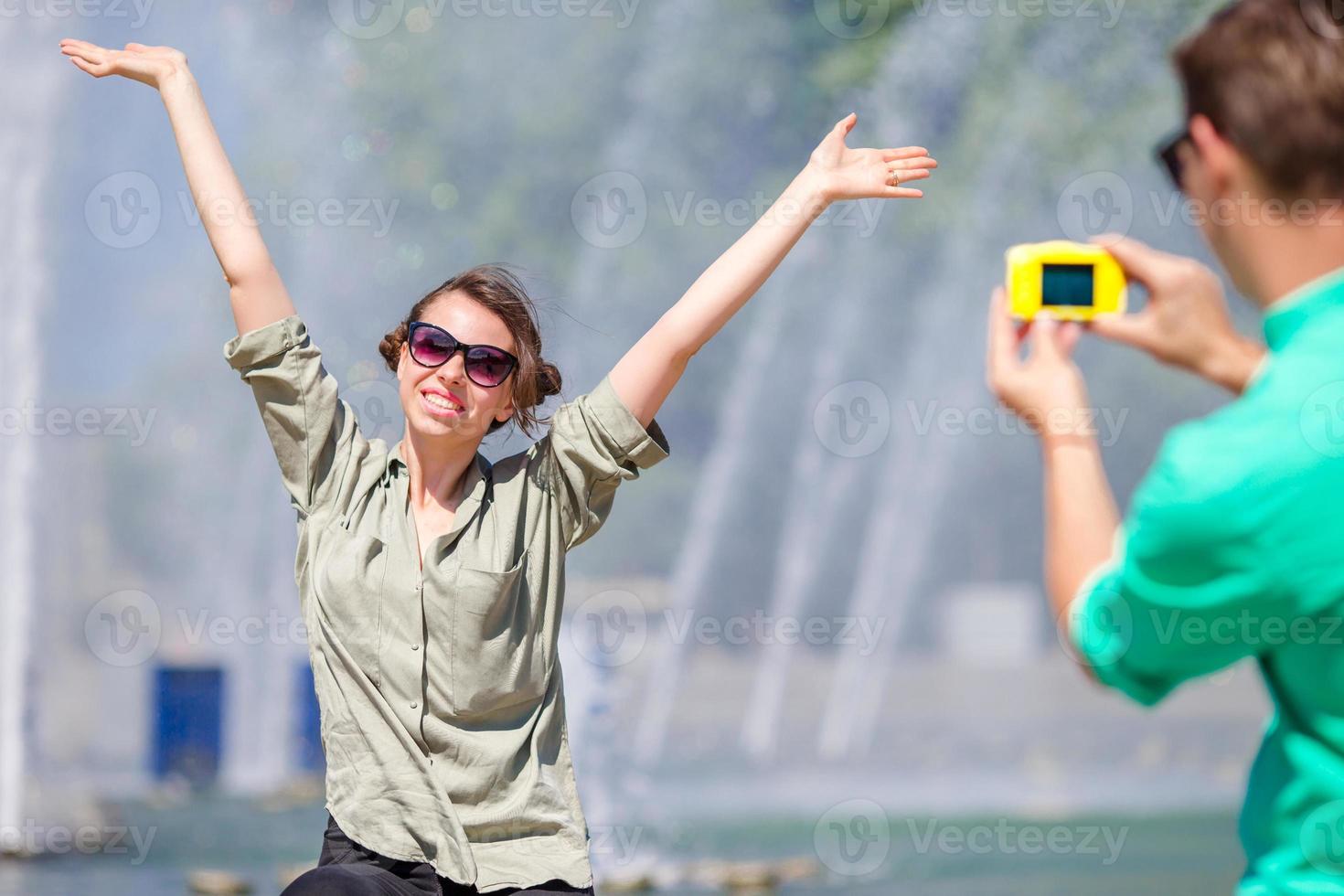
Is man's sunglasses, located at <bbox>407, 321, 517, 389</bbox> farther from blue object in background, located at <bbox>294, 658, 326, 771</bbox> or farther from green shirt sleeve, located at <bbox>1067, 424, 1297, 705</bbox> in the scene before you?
blue object in background, located at <bbox>294, 658, 326, 771</bbox>

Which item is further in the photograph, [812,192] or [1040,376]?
[812,192]

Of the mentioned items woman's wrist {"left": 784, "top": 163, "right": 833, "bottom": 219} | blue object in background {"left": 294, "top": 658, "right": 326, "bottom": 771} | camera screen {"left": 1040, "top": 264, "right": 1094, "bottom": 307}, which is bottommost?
blue object in background {"left": 294, "top": 658, "right": 326, "bottom": 771}

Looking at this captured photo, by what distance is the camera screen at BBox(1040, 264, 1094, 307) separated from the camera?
1406mm

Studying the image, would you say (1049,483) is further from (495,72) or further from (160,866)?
(495,72)

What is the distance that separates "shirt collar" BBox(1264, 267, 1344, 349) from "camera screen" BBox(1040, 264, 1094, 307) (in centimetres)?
16

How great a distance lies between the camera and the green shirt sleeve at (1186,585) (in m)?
1.19

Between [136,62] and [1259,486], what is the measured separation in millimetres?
1841

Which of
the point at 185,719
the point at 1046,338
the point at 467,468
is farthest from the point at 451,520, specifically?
the point at 185,719

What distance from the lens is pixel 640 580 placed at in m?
18.1

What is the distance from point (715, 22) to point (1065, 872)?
53.0 ft

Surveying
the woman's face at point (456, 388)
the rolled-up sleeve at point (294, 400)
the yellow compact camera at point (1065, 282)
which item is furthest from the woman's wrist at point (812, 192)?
the yellow compact camera at point (1065, 282)

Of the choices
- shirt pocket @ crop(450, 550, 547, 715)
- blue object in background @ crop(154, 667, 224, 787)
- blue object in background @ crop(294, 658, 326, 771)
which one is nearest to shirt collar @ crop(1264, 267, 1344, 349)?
shirt pocket @ crop(450, 550, 547, 715)

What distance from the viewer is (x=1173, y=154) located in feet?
4.41

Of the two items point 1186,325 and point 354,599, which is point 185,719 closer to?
point 354,599
